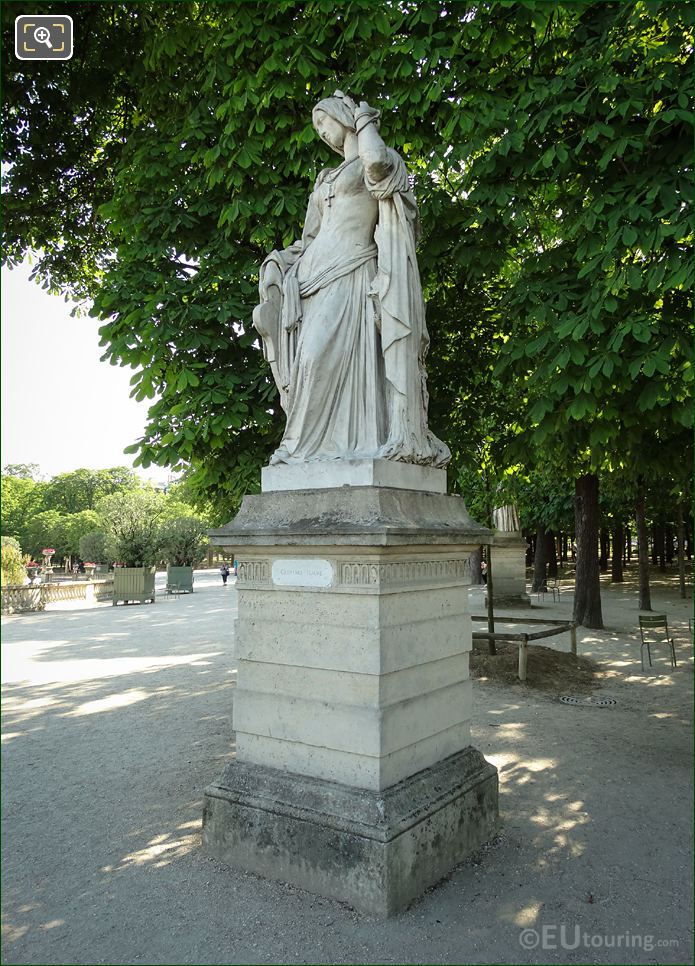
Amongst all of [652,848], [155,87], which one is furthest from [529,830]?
[155,87]

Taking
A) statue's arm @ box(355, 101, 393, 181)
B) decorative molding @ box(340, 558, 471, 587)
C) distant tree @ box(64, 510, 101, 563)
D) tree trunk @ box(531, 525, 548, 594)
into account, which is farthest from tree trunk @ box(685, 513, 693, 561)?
distant tree @ box(64, 510, 101, 563)

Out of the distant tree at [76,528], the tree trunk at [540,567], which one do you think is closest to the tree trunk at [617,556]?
the tree trunk at [540,567]

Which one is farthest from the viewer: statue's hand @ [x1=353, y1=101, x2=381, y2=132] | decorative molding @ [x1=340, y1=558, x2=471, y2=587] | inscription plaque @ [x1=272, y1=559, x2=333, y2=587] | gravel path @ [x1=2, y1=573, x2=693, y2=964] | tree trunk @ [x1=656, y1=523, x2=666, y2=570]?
tree trunk @ [x1=656, y1=523, x2=666, y2=570]

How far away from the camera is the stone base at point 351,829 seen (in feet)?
12.4

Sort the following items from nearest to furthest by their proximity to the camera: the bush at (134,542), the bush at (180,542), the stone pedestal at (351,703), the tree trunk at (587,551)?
the stone pedestal at (351,703) → the tree trunk at (587,551) → the bush at (134,542) → the bush at (180,542)

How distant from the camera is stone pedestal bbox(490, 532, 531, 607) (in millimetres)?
19469

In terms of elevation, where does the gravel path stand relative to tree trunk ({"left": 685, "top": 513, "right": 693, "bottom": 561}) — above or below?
below

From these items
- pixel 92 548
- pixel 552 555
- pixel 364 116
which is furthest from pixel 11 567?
pixel 92 548

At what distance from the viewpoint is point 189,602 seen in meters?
24.4

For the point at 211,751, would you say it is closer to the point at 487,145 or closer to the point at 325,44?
the point at 487,145

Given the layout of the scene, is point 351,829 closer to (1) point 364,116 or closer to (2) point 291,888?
(2) point 291,888

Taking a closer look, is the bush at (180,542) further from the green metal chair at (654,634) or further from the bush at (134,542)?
the green metal chair at (654,634)

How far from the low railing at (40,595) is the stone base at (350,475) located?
57.5 ft

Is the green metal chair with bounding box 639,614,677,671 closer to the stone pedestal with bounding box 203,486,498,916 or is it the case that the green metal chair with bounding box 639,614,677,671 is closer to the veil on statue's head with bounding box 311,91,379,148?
the stone pedestal with bounding box 203,486,498,916
